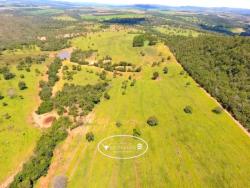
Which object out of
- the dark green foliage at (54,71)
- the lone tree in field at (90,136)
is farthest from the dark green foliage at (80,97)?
the lone tree in field at (90,136)

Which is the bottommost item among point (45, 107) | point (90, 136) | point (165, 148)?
point (45, 107)

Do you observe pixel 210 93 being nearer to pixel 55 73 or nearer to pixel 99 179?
pixel 99 179

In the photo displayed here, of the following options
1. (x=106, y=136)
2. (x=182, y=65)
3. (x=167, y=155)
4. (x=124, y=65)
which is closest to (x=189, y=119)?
(x=167, y=155)

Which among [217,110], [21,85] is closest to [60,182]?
[217,110]

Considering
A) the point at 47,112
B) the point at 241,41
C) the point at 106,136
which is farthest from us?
the point at 241,41

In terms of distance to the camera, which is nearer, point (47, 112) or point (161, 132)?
point (161, 132)

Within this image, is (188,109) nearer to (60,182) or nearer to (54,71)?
(60,182)

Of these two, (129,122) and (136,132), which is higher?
(136,132)
